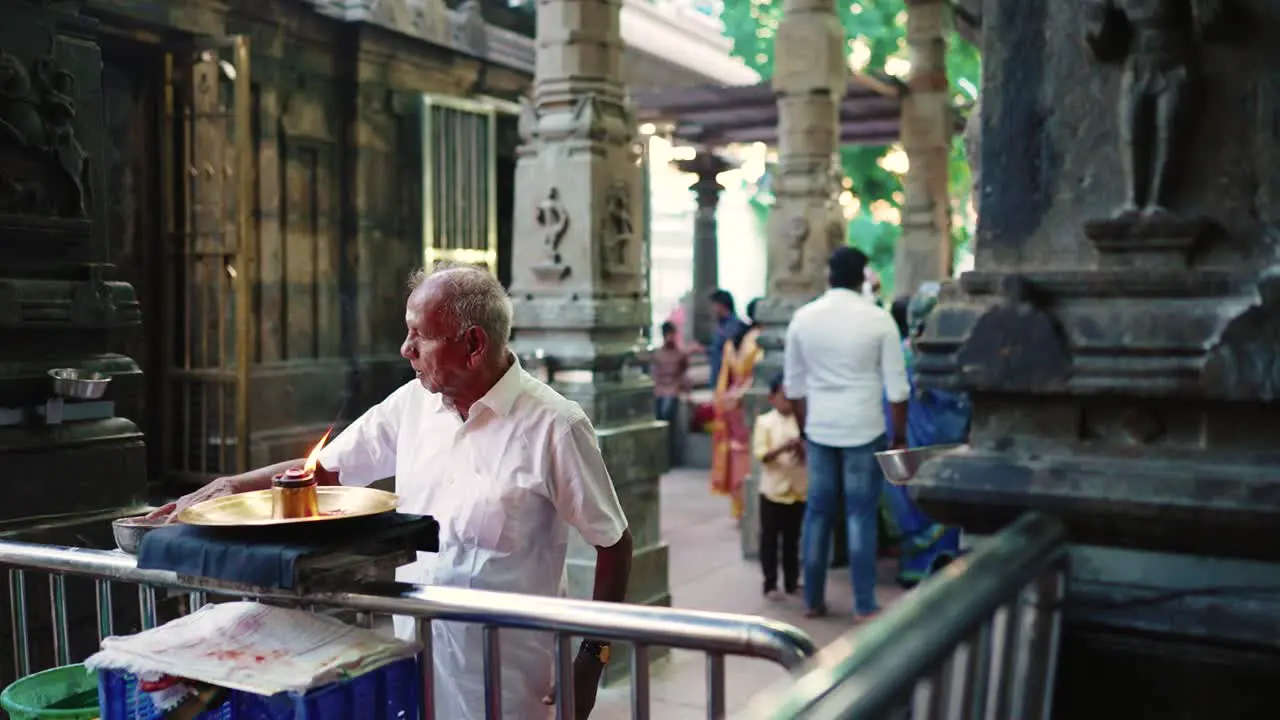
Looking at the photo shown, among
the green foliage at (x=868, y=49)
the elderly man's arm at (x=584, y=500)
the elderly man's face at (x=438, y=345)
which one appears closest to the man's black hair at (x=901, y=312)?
the elderly man's arm at (x=584, y=500)

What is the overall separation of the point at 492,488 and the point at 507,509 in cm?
6

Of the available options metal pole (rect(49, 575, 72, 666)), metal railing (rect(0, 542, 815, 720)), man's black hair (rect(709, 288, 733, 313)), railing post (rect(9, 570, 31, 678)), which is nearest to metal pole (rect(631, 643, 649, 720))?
metal railing (rect(0, 542, 815, 720))

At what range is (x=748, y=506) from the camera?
817cm

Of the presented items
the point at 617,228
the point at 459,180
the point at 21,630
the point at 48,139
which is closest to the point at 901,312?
the point at 617,228

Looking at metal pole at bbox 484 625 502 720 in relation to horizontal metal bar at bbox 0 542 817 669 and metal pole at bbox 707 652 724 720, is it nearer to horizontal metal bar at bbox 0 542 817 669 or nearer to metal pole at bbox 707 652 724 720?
horizontal metal bar at bbox 0 542 817 669

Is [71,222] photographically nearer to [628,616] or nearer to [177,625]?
[177,625]

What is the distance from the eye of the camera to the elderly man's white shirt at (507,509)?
109 inches

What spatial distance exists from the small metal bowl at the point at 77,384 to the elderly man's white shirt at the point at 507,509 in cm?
184

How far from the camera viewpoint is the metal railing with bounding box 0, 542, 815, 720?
187 centimetres

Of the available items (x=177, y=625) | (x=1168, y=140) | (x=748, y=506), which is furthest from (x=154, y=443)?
(x=1168, y=140)

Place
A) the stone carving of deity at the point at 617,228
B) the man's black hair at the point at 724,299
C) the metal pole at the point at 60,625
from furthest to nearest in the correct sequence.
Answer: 1. the man's black hair at the point at 724,299
2. the stone carving of deity at the point at 617,228
3. the metal pole at the point at 60,625

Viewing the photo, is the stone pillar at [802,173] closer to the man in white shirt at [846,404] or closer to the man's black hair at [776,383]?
the man's black hair at [776,383]

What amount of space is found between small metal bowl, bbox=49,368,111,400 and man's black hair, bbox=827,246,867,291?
3844mm

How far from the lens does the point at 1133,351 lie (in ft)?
6.41
